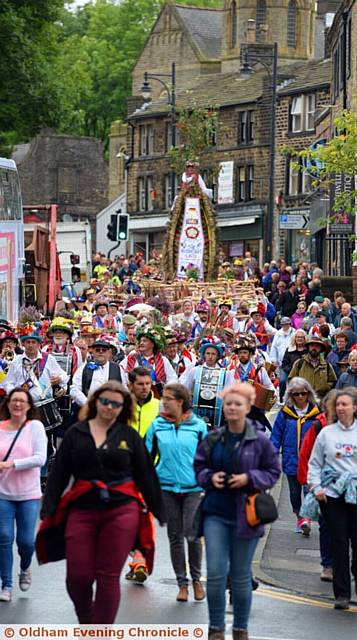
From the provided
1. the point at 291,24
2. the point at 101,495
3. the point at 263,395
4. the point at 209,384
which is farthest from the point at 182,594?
the point at 291,24

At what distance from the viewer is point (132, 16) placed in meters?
100

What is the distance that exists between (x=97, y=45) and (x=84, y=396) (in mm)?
83100

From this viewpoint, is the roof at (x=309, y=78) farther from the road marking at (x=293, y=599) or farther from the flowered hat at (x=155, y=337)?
the road marking at (x=293, y=599)

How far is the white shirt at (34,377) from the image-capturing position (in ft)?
52.1

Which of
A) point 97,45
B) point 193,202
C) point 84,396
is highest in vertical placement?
point 97,45

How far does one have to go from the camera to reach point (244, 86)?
71.6 meters

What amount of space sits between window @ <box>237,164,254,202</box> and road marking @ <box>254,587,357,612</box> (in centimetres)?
5706

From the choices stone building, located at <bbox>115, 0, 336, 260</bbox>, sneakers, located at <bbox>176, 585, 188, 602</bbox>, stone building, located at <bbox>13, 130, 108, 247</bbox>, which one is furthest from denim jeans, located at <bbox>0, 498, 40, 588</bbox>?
stone building, located at <bbox>13, 130, 108, 247</bbox>

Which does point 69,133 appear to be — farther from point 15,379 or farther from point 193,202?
point 15,379

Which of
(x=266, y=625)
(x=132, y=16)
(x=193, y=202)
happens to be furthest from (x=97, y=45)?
(x=266, y=625)

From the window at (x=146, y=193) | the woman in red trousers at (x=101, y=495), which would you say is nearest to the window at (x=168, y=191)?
the window at (x=146, y=193)

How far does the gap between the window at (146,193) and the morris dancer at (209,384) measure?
61.4 meters

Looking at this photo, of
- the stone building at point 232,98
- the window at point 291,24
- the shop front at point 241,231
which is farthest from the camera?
the window at point 291,24

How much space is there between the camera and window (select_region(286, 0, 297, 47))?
277ft
